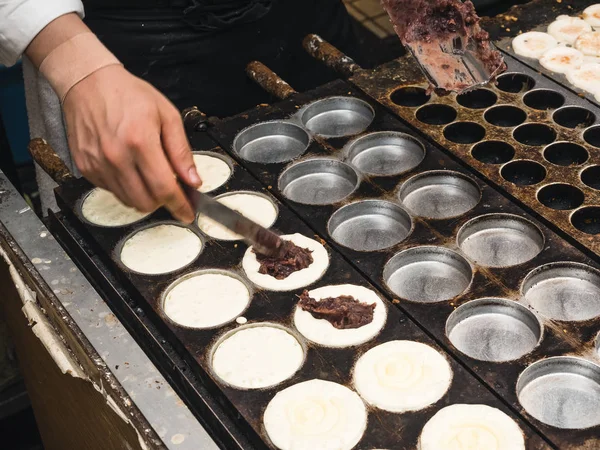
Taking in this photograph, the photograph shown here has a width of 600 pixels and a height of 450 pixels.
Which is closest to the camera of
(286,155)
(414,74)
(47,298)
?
(47,298)

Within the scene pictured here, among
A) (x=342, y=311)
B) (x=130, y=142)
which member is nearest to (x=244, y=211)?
(x=342, y=311)

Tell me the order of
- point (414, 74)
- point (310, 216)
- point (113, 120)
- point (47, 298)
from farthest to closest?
point (414, 74), point (310, 216), point (47, 298), point (113, 120)

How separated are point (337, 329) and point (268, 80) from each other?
1.53 metres

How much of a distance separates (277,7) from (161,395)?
2.27 meters

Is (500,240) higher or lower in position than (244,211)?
lower

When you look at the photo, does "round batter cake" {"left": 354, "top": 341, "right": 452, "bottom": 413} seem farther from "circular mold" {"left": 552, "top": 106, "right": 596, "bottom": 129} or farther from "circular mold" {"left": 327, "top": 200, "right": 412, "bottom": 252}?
"circular mold" {"left": 552, "top": 106, "right": 596, "bottom": 129}

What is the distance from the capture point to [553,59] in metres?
3.88

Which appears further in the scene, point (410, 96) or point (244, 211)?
point (410, 96)

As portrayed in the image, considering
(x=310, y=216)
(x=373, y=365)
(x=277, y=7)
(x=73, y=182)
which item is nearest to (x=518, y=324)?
(x=373, y=365)

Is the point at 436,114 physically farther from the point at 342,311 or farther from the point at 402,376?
the point at 402,376

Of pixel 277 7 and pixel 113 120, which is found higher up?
pixel 113 120

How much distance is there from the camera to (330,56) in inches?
152

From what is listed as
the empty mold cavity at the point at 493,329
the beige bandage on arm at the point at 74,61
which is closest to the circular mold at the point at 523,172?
the empty mold cavity at the point at 493,329

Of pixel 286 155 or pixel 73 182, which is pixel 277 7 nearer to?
pixel 286 155
